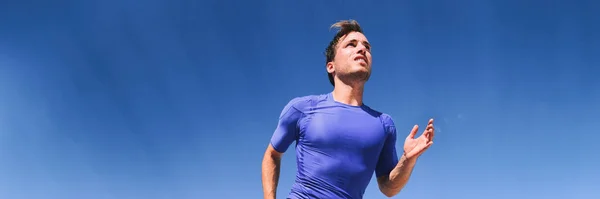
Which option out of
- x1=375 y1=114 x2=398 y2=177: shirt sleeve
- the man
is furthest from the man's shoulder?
x1=375 y1=114 x2=398 y2=177: shirt sleeve

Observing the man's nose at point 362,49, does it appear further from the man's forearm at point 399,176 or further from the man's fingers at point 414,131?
the man's forearm at point 399,176

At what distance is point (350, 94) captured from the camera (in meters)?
6.32

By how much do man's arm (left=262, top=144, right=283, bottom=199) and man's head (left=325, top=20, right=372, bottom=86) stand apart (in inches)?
51.6

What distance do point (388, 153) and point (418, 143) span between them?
50 centimetres

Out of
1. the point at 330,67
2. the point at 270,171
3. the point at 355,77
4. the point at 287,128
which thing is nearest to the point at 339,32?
Result: the point at 330,67

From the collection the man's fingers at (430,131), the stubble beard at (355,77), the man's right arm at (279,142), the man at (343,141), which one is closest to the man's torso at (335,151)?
the man at (343,141)

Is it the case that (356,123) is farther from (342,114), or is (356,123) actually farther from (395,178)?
(395,178)

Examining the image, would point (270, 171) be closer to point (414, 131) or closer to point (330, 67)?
point (330, 67)

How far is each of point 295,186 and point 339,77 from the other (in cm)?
154

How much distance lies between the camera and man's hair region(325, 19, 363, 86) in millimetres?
6930

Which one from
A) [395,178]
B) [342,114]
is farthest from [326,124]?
[395,178]

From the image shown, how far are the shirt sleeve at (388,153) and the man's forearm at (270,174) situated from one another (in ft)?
4.50

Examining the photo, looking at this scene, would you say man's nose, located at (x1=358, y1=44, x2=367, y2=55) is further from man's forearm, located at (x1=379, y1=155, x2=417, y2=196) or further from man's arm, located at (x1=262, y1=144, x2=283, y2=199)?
man's arm, located at (x1=262, y1=144, x2=283, y2=199)

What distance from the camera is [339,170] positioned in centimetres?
570
